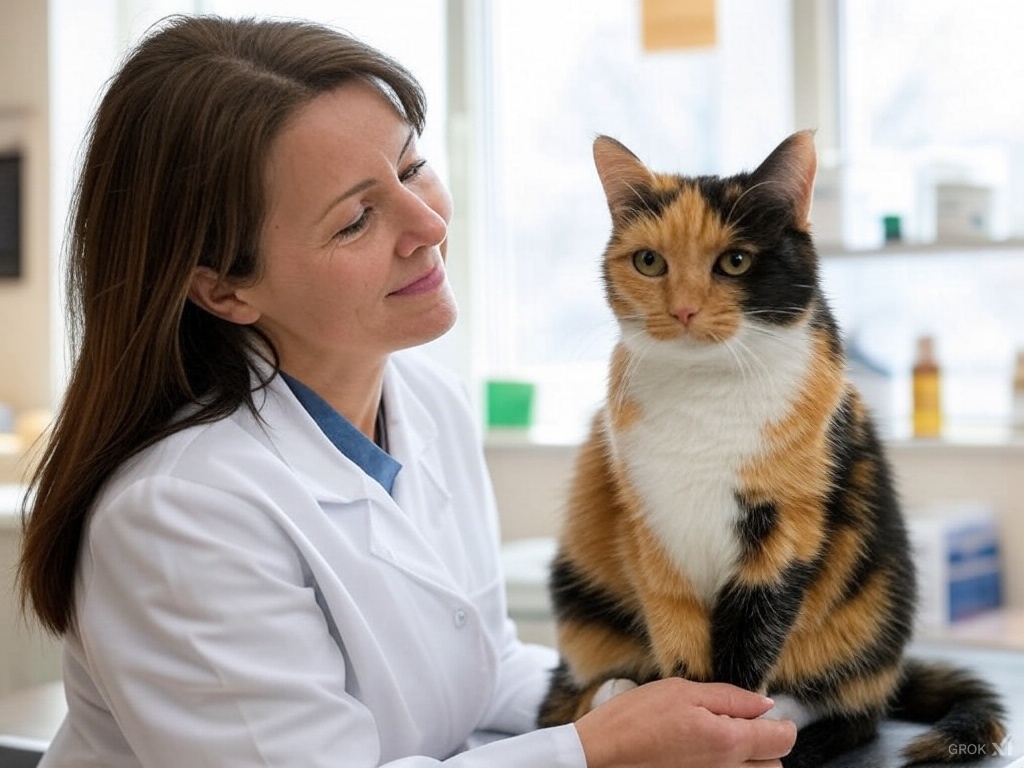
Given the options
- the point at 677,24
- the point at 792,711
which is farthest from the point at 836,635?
the point at 677,24

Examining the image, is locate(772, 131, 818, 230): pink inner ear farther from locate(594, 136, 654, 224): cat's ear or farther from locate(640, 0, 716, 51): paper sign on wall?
locate(640, 0, 716, 51): paper sign on wall

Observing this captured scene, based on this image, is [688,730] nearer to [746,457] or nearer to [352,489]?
[746,457]

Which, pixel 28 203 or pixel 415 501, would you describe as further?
pixel 28 203

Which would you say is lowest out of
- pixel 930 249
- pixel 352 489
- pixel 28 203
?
pixel 352 489

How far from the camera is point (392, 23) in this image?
12.0ft

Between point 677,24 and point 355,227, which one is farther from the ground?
point 677,24

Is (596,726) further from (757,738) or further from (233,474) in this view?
(233,474)

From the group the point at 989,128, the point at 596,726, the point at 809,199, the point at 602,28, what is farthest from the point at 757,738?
the point at 602,28

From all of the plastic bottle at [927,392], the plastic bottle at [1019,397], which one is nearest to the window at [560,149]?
the plastic bottle at [927,392]

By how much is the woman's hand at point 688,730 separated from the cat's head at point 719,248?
287 millimetres

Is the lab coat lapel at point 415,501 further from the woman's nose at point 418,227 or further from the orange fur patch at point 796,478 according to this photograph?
the orange fur patch at point 796,478

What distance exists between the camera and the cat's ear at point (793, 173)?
2.98ft

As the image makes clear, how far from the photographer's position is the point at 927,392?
2.93 metres

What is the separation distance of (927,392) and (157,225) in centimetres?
229
